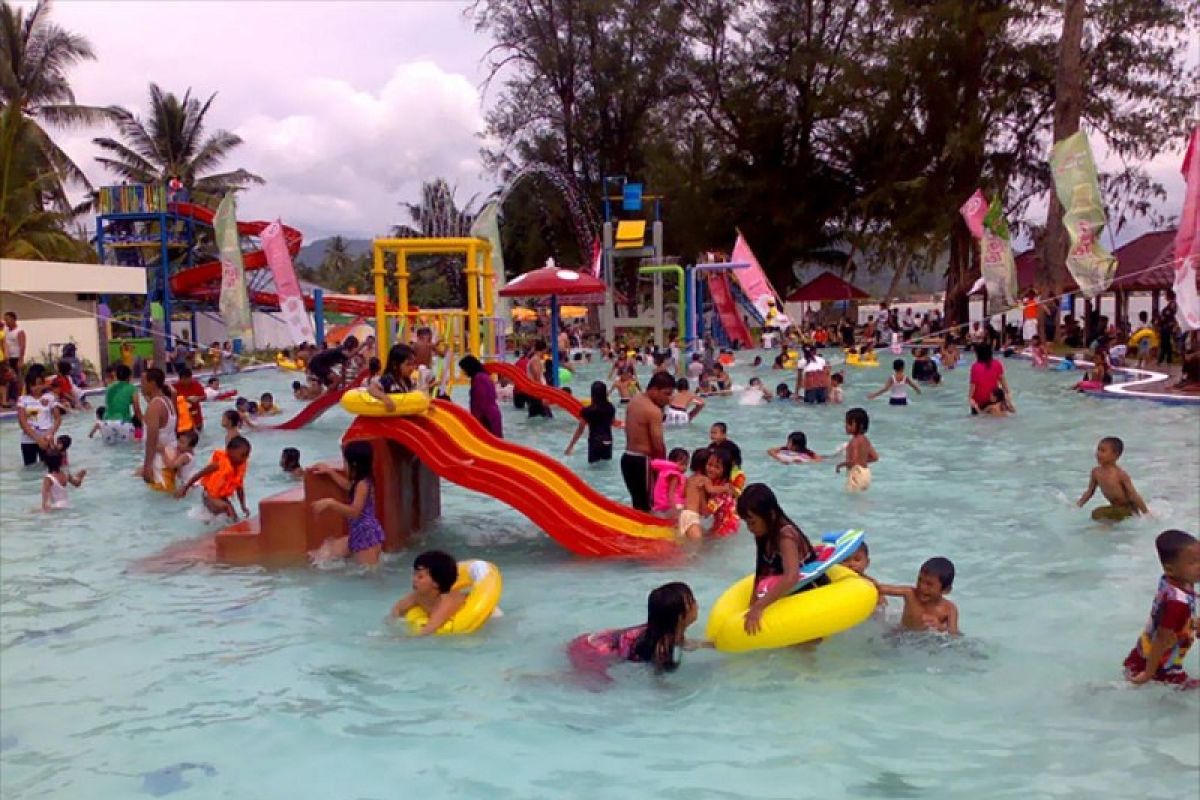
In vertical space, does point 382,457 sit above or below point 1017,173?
below

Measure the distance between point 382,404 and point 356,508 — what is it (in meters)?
0.79

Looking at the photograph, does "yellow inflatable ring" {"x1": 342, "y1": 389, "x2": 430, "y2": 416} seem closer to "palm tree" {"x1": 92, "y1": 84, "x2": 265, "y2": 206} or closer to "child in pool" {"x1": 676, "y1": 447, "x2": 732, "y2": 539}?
"child in pool" {"x1": 676, "y1": 447, "x2": 732, "y2": 539}

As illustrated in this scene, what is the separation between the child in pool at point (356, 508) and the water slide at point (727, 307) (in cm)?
2224

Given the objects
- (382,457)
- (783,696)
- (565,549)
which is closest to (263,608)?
(382,457)

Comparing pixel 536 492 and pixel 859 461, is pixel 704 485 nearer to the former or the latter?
pixel 536 492

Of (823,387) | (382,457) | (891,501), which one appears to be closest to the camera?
(382,457)

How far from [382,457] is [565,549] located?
1.62m

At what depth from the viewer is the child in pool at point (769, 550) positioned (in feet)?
17.5

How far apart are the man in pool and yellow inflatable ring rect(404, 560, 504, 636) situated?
288cm

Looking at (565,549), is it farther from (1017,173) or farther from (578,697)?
(1017,173)

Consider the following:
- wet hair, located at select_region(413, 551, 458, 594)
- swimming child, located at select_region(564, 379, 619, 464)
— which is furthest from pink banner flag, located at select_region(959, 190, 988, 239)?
wet hair, located at select_region(413, 551, 458, 594)

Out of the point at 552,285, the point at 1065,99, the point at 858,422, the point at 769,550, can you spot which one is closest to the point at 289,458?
the point at 858,422

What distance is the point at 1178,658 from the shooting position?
5.00 metres

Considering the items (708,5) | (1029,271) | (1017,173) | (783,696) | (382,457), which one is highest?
(708,5)
